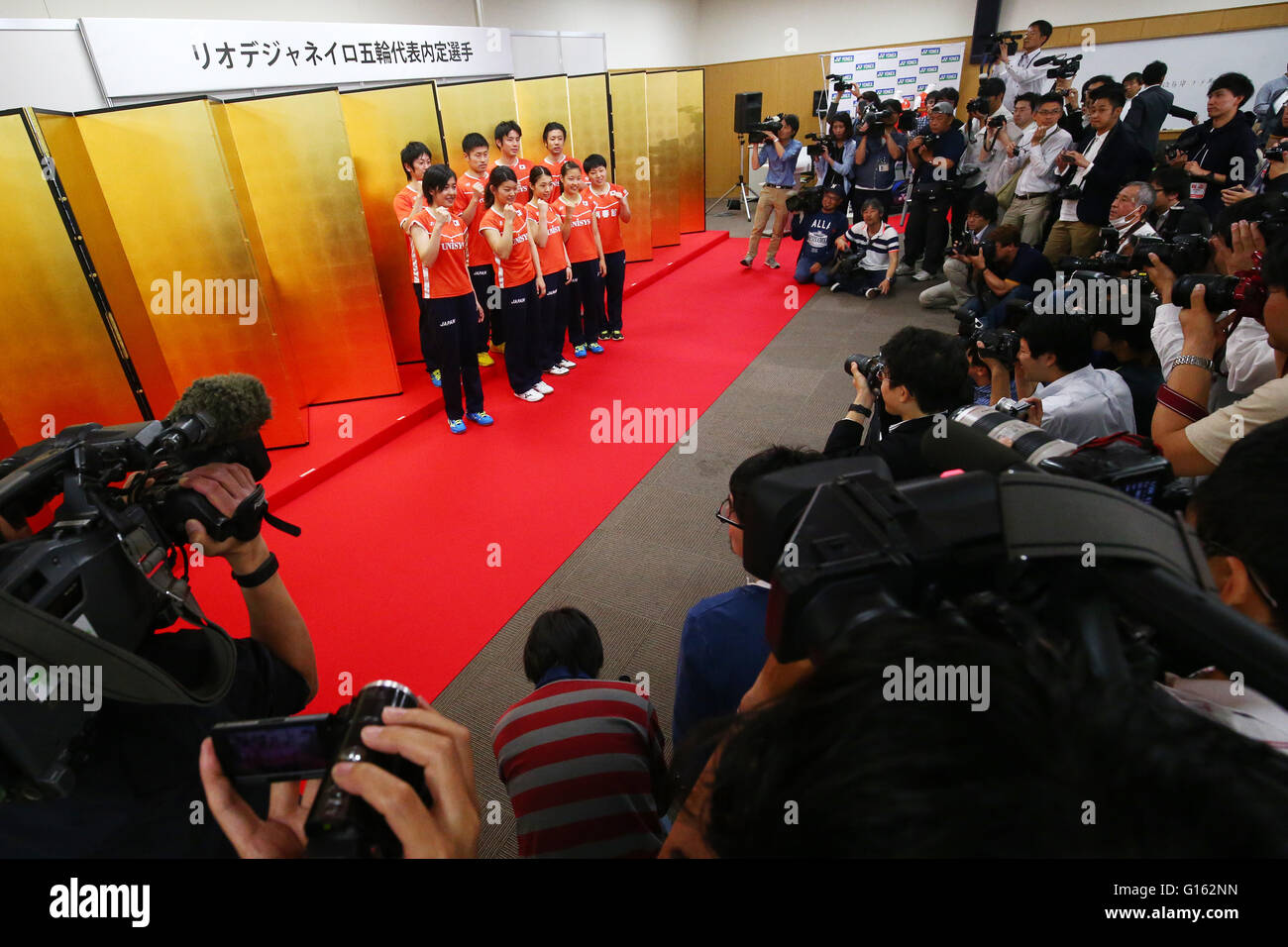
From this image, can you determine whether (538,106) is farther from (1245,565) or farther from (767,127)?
(1245,565)

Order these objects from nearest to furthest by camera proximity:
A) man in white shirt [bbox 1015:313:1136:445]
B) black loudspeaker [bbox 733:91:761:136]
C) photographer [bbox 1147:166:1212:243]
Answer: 1. man in white shirt [bbox 1015:313:1136:445]
2. photographer [bbox 1147:166:1212:243]
3. black loudspeaker [bbox 733:91:761:136]

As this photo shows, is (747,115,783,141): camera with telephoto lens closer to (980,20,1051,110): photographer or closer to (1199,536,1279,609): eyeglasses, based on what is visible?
(980,20,1051,110): photographer

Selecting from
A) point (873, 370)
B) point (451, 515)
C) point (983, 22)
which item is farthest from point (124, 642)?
point (983, 22)

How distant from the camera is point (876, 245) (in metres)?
6.13

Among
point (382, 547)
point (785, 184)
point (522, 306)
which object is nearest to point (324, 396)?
point (522, 306)

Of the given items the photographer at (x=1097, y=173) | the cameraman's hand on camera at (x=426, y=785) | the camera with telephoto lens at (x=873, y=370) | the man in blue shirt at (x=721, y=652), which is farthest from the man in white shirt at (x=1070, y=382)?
the photographer at (x=1097, y=173)

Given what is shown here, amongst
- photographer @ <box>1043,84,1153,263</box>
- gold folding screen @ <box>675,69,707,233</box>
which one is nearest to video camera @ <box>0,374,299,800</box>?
photographer @ <box>1043,84,1153,263</box>

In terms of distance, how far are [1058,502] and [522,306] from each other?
3.96 meters

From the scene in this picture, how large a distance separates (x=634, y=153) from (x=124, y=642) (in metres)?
6.60

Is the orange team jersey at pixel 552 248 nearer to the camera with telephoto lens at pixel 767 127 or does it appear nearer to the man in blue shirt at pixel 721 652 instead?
the man in blue shirt at pixel 721 652

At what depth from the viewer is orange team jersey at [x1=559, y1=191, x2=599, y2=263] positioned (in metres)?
4.66

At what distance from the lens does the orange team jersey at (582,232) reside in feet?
15.3

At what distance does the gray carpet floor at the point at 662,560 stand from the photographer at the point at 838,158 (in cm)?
288

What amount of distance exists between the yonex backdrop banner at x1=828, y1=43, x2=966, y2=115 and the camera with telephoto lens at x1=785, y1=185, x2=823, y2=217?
140 inches
